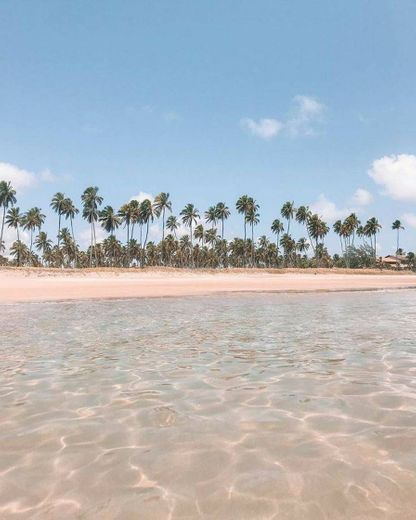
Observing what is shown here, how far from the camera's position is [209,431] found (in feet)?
15.1

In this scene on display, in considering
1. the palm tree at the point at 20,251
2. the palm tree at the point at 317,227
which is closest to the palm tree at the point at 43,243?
the palm tree at the point at 20,251

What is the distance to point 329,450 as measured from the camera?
4.04m

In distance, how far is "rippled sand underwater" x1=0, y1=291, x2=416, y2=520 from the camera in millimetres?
3172

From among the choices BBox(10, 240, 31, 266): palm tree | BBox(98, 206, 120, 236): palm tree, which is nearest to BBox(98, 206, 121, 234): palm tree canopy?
BBox(98, 206, 120, 236): palm tree

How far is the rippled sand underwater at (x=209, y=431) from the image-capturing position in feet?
10.4

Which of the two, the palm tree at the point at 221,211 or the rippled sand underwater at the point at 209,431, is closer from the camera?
the rippled sand underwater at the point at 209,431

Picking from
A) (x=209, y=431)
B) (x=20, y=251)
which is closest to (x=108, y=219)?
(x=20, y=251)

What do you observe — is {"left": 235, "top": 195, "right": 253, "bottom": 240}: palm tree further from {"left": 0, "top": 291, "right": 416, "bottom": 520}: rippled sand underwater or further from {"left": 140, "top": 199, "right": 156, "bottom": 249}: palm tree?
{"left": 0, "top": 291, "right": 416, "bottom": 520}: rippled sand underwater

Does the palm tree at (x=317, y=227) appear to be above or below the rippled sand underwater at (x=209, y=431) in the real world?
above

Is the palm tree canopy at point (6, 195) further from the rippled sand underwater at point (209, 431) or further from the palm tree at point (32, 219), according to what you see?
the rippled sand underwater at point (209, 431)

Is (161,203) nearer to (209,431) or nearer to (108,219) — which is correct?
(108,219)

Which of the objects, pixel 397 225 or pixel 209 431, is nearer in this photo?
pixel 209 431

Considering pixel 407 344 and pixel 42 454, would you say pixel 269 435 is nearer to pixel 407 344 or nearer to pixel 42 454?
pixel 42 454

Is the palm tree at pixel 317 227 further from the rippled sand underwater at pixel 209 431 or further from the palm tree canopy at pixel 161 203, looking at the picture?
the rippled sand underwater at pixel 209 431
